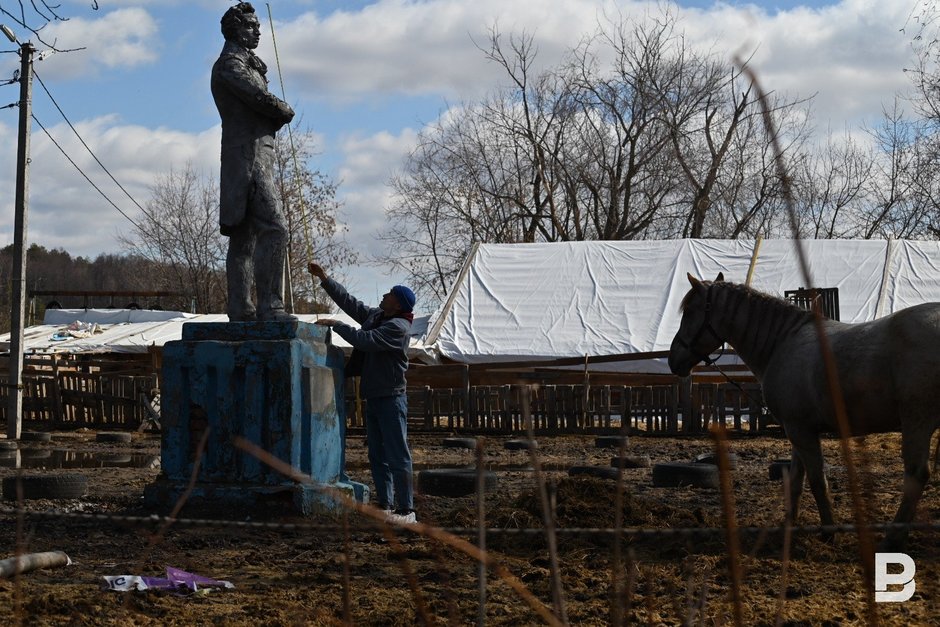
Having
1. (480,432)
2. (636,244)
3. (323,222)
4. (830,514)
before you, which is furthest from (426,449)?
(323,222)

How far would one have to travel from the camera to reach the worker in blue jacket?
25.6ft

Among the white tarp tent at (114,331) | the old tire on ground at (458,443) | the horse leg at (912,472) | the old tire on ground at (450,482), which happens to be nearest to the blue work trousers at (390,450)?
the old tire on ground at (450,482)

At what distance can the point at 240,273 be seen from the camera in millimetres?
8930

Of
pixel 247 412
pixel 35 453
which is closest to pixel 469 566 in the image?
pixel 247 412

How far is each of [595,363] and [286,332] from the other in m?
13.7

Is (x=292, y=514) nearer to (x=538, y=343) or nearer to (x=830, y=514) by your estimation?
(x=830, y=514)

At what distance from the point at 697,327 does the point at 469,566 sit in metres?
2.89

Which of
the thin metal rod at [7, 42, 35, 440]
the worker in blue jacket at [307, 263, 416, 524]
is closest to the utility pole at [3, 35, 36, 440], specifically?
the thin metal rod at [7, 42, 35, 440]

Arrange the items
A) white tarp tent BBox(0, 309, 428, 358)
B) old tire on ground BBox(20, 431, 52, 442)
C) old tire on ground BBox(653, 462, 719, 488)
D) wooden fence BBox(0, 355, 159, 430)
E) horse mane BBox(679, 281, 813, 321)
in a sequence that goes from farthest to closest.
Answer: white tarp tent BBox(0, 309, 428, 358) → wooden fence BBox(0, 355, 159, 430) → old tire on ground BBox(20, 431, 52, 442) → old tire on ground BBox(653, 462, 719, 488) → horse mane BBox(679, 281, 813, 321)

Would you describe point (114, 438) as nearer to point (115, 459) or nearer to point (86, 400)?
point (115, 459)

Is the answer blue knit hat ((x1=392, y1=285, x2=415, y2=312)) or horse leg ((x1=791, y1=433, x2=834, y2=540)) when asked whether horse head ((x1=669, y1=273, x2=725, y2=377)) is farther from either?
blue knit hat ((x1=392, y1=285, x2=415, y2=312))

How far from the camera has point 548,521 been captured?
165cm

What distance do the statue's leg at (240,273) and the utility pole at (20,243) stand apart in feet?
35.8

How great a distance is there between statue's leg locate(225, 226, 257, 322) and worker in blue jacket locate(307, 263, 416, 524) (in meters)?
0.88
